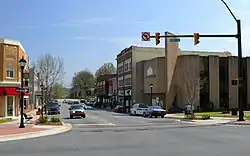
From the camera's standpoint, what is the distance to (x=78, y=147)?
17047mm

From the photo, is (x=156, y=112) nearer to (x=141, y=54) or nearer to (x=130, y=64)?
(x=130, y=64)

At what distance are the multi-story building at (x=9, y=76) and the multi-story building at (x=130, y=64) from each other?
41962mm

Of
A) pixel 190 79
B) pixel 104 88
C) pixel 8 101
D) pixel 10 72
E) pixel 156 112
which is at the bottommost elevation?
pixel 156 112

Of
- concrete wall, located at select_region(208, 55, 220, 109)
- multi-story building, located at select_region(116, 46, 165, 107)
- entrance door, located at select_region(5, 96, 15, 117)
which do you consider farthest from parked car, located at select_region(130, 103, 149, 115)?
multi-story building, located at select_region(116, 46, 165, 107)

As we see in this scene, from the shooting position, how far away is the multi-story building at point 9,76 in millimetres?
50719

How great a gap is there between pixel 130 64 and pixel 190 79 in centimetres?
2775

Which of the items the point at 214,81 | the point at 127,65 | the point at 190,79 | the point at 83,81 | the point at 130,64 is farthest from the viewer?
the point at 83,81

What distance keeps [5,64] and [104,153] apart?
39.4 meters

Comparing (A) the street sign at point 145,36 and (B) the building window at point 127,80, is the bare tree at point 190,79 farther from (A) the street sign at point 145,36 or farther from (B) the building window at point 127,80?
(A) the street sign at point 145,36

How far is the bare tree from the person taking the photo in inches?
2682

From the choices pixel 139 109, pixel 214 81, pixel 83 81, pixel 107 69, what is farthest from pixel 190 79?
pixel 83 81

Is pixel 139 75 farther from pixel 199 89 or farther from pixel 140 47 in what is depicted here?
pixel 199 89

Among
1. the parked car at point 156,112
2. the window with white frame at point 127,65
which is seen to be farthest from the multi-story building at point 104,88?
the parked car at point 156,112

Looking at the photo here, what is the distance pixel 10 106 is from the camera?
52.8 metres
